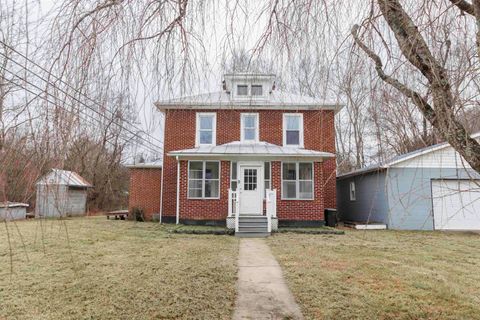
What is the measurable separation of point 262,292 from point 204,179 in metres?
9.51

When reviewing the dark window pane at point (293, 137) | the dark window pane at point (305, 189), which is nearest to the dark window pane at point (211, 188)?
the dark window pane at point (305, 189)

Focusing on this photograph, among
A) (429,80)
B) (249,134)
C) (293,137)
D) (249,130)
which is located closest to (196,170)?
(249,134)

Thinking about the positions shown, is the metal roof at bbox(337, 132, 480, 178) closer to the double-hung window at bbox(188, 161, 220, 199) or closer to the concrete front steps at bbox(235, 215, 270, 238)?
the concrete front steps at bbox(235, 215, 270, 238)

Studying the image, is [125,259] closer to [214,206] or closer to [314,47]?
[314,47]

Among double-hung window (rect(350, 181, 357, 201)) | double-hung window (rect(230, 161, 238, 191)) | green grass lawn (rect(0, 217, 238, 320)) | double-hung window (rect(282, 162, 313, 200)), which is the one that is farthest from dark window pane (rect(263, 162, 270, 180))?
double-hung window (rect(350, 181, 357, 201))

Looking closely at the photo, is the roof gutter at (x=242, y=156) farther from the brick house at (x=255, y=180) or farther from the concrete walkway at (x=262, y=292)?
the concrete walkway at (x=262, y=292)

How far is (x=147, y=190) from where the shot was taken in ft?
56.4

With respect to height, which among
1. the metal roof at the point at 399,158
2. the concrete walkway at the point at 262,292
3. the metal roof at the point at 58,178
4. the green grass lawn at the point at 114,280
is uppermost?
the metal roof at the point at 399,158

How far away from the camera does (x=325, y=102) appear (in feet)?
11.9

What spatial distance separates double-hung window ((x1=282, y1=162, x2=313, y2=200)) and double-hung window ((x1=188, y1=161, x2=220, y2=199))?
2869mm

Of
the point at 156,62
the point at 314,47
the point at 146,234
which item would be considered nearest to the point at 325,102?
the point at 314,47

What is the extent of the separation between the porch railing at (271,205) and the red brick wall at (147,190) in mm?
6599

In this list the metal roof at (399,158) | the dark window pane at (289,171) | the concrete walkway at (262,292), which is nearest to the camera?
the metal roof at (399,158)

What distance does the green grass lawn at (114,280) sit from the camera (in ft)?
14.0
